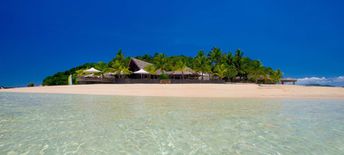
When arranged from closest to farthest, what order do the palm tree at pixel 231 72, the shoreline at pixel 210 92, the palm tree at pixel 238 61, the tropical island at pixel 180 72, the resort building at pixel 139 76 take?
the shoreline at pixel 210 92 < the resort building at pixel 139 76 < the tropical island at pixel 180 72 < the palm tree at pixel 231 72 < the palm tree at pixel 238 61

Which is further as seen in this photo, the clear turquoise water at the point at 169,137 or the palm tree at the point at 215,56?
the palm tree at the point at 215,56

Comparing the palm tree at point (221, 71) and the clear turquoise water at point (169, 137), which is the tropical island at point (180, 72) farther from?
the clear turquoise water at point (169, 137)

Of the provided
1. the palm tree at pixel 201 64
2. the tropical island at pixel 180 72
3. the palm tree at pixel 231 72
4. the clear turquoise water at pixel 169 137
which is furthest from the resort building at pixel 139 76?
the clear turquoise water at pixel 169 137

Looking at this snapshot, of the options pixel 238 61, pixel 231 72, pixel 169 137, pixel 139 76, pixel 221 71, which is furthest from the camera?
pixel 238 61

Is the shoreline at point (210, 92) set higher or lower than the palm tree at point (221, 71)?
lower

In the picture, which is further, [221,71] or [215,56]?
[215,56]

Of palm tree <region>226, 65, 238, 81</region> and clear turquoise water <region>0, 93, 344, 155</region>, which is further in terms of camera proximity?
palm tree <region>226, 65, 238, 81</region>

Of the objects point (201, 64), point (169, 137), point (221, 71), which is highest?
point (201, 64)

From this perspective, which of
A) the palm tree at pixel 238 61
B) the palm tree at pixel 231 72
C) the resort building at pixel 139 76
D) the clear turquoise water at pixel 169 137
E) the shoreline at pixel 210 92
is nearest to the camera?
the clear turquoise water at pixel 169 137

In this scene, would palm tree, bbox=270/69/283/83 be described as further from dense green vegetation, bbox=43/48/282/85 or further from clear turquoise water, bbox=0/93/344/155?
clear turquoise water, bbox=0/93/344/155

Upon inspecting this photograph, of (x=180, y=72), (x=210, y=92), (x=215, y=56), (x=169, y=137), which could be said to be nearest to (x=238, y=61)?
(x=215, y=56)

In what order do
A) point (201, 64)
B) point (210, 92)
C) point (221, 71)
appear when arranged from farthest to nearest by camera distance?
point (201, 64), point (221, 71), point (210, 92)

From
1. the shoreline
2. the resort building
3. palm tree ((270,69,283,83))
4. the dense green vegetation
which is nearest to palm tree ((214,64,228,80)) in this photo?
the dense green vegetation

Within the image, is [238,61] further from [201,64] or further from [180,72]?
[180,72]
